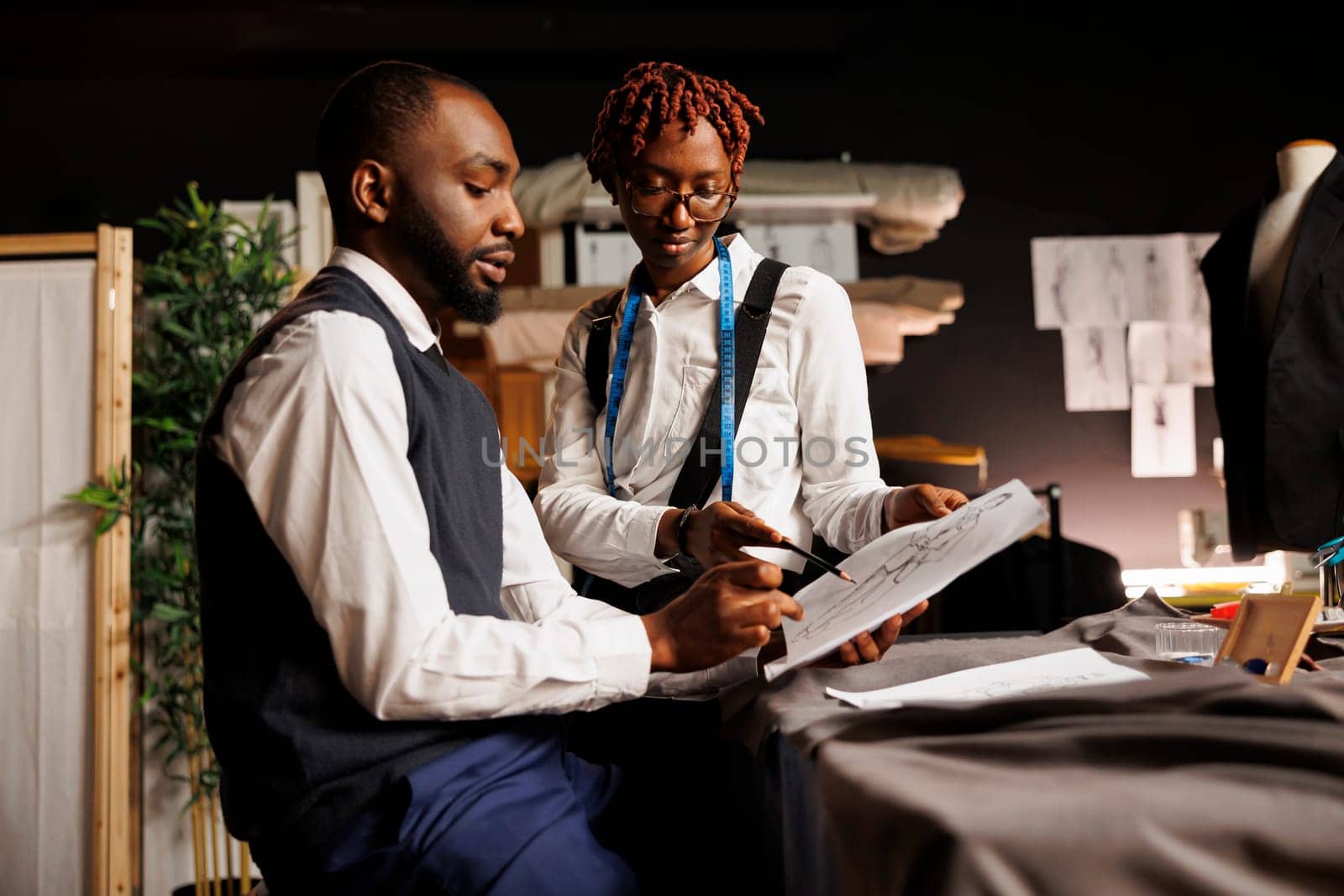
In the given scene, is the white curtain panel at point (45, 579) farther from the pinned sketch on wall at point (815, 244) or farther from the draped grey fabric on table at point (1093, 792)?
the draped grey fabric on table at point (1093, 792)

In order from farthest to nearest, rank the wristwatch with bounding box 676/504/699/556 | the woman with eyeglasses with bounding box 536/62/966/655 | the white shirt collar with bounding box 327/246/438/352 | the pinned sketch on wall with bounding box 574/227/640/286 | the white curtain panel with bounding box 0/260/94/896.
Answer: the pinned sketch on wall with bounding box 574/227/640/286
the white curtain panel with bounding box 0/260/94/896
the woman with eyeglasses with bounding box 536/62/966/655
the wristwatch with bounding box 676/504/699/556
the white shirt collar with bounding box 327/246/438/352

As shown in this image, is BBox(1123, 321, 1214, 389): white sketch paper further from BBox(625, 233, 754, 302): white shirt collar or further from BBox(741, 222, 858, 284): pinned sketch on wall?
BBox(625, 233, 754, 302): white shirt collar

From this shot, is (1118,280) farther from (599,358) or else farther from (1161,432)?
(599,358)

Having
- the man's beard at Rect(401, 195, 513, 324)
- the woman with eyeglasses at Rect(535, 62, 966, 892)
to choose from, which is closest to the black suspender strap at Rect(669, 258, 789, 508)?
the woman with eyeglasses at Rect(535, 62, 966, 892)

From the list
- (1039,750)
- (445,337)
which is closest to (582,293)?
(445,337)

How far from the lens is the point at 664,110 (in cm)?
169

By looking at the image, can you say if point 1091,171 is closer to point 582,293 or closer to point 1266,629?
point 582,293

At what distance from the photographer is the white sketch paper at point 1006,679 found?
104cm

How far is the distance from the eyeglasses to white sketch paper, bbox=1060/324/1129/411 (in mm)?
3313

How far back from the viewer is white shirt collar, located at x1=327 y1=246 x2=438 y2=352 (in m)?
1.30

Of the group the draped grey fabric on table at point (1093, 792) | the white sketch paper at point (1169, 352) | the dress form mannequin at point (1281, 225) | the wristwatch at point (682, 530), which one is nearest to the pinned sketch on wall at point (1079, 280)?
the white sketch paper at point (1169, 352)

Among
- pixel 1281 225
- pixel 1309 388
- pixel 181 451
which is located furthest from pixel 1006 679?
pixel 181 451

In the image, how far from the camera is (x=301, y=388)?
1.06 meters

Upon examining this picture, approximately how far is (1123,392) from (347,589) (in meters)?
4.22
